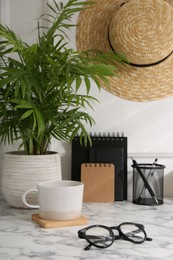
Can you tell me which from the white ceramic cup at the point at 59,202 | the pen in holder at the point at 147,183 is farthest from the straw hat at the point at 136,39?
the white ceramic cup at the point at 59,202

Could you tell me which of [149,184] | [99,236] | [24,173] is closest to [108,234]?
[99,236]

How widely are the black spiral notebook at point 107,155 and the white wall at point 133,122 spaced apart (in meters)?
0.05

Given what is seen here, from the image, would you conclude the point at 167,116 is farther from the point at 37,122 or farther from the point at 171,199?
the point at 37,122

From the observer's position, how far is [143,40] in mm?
1772

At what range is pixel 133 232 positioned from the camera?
1236mm

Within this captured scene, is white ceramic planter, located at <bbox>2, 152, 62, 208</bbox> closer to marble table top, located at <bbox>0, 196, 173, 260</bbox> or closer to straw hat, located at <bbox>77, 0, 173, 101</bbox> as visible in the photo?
marble table top, located at <bbox>0, 196, 173, 260</bbox>

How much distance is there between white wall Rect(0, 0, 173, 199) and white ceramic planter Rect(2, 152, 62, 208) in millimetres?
292

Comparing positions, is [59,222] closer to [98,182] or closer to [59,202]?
[59,202]

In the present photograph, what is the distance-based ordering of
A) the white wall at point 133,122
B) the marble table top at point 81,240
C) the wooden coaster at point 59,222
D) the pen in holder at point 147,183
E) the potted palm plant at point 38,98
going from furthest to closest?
1. the white wall at point 133,122
2. the pen in holder at point 147,183
3. the potted palm plant at point 38,98
4. the wooden coaster at point 59,222
5. the marble table top at point 81,240

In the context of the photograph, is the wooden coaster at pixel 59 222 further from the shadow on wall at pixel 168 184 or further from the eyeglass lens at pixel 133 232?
the shadow on wall at pixel 168 184

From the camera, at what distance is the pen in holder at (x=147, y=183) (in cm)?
174

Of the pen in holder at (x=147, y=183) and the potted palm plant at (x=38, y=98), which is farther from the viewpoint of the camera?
the pen in holder at (x=147, y=183)

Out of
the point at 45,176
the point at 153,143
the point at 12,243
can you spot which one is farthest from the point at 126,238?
the point at 153,143

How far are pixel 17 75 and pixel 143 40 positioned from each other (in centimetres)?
57
